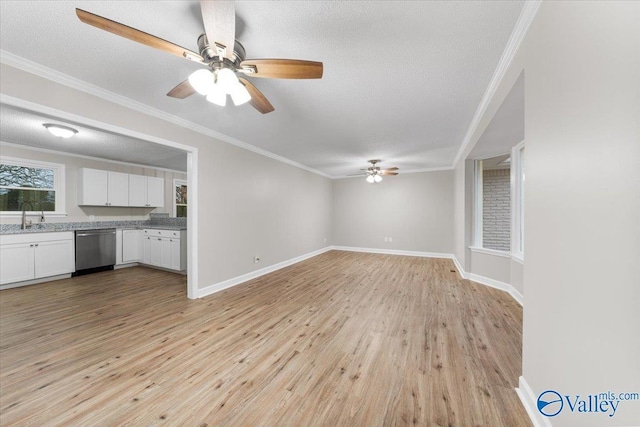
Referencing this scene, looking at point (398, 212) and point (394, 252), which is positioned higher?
point (398, 212)

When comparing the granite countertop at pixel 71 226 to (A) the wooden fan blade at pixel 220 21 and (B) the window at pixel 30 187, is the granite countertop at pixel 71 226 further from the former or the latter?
(A) the wooden fan blade at pixel 220 21

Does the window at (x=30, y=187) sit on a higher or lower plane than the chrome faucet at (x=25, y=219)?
higher

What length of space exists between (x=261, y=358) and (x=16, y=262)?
487cm

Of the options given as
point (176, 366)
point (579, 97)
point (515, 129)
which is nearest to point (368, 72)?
point (579, 97)

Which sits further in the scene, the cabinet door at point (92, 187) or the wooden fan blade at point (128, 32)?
the cabinet door at point (92, 187)

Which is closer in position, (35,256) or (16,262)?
(16,262)

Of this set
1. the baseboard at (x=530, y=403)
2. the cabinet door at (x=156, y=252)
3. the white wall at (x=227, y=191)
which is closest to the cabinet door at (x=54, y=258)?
the cabinet door at (x=156, y=252)

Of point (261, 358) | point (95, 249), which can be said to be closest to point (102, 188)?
point (95, 249)

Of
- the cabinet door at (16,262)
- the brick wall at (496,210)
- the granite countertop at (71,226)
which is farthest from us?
the brick wall at (496,210)

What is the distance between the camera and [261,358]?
1962mm

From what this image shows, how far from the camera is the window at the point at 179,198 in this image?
6434 millimetres

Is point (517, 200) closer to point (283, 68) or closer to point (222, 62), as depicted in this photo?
point (283, 68)

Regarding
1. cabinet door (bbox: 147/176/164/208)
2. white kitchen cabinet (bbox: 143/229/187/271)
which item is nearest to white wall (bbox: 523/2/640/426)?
white kitchen cabinet (bbox: 143/229/187/271)

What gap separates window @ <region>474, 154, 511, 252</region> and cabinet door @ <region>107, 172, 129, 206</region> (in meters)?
7.63
